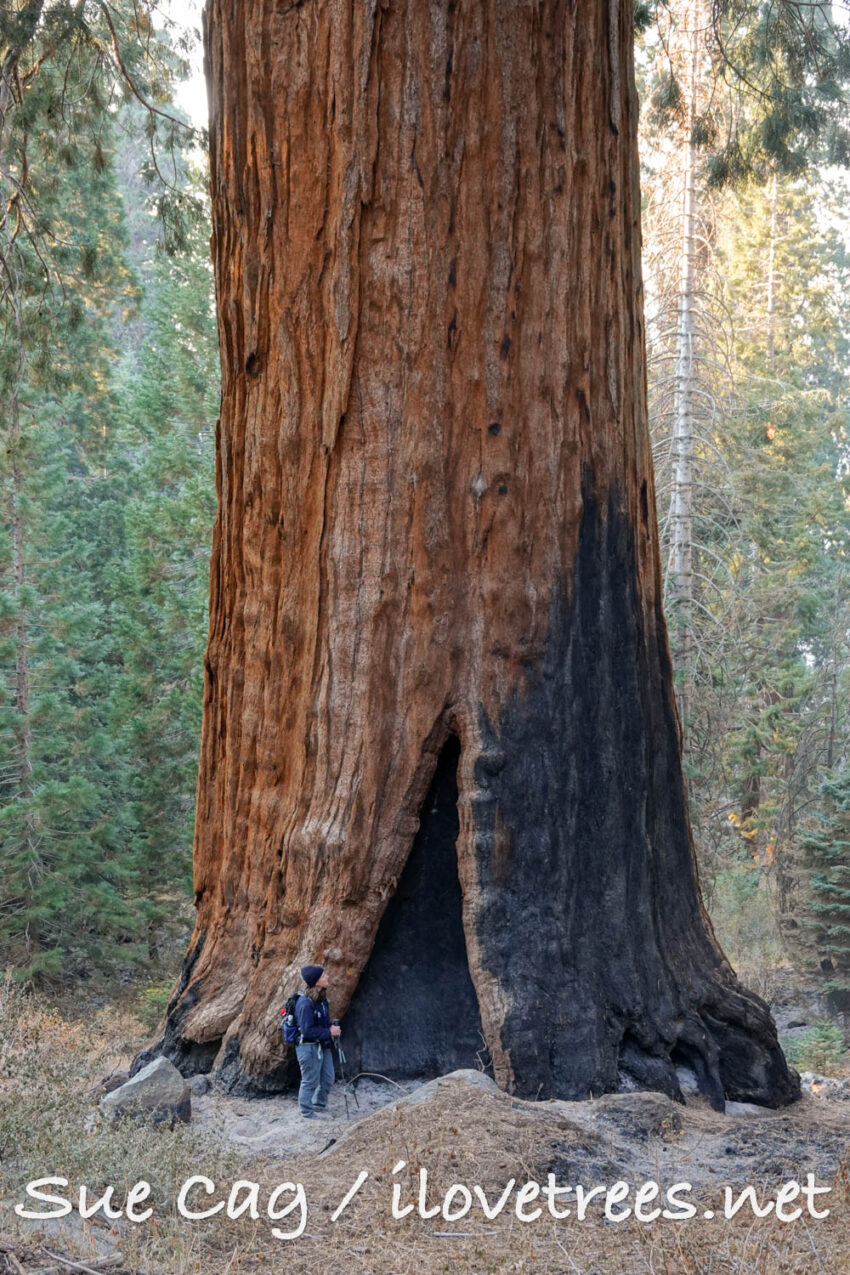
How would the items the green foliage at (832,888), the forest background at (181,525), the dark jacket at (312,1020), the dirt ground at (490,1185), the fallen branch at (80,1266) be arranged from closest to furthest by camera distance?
the fallen branch at (80,1266) < the dirt ground at (490,1185) < the dark jacket at (312,1020) < the forest background at (181,525) < the green foliage at (832,888)

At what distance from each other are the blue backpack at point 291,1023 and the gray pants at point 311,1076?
0.05 meters

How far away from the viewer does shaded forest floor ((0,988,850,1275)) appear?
141 inches

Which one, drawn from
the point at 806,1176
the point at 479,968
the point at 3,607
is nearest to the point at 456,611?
the point at 479,968

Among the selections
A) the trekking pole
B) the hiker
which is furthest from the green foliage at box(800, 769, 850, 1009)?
the hiker

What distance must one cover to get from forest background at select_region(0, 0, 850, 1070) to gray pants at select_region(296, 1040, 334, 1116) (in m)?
5.39

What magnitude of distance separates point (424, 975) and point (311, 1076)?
0.73 meters

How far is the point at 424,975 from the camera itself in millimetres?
5613

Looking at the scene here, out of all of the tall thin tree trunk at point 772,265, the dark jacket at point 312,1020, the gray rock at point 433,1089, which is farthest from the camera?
the tall thin tree trunk at point 772,265

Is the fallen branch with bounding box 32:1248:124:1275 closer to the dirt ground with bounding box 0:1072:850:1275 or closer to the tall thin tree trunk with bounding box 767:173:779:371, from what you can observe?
the dirt ground with bounding box 0:1072:850:1275

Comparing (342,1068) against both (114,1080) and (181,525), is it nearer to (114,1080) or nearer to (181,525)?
(114,1080)

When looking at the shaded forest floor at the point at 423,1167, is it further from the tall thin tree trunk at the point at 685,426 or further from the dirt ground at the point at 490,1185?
the tall thin tree trunk at the point at 685,426

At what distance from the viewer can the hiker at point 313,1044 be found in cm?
516

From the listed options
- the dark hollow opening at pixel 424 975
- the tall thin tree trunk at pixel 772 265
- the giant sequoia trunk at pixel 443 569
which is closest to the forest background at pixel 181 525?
the tall thin tree trunk at pixel 772 265

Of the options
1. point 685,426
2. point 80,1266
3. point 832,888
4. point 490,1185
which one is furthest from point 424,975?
point 685,426
